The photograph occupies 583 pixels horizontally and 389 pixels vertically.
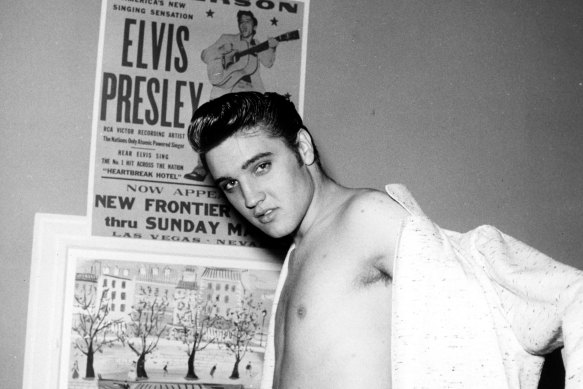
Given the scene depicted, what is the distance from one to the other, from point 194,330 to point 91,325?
0.23 m

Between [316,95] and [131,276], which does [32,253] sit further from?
[316,95]

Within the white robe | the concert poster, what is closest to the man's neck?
the white robe

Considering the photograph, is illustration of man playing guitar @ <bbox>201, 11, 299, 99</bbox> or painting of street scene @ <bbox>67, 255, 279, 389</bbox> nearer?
painting of street scene @ <bbox>67, 255, 279, 389</bbox>

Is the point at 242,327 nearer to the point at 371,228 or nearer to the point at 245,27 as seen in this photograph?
the point at 371,228

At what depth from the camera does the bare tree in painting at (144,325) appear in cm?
137

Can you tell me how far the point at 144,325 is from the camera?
4.54ft

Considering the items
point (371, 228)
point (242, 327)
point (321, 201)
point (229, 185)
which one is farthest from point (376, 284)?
point (242, 327)

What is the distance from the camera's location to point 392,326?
3.07 feet

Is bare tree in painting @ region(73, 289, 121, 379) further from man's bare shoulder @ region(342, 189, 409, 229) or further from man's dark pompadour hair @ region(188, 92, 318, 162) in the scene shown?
man's bare shoulder @ region(342, 189, 409, 229)

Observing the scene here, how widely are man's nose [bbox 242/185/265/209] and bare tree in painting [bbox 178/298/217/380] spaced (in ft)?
1.43

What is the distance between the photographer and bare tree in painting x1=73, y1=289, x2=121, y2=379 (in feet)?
4.44

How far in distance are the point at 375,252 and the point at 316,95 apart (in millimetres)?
651

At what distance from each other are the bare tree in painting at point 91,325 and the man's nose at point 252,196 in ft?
1.64

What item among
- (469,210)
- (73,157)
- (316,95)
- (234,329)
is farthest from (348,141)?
(73,157)
